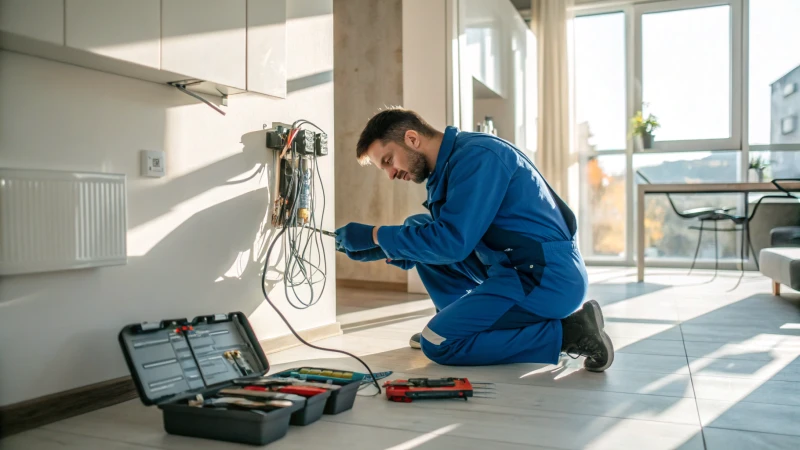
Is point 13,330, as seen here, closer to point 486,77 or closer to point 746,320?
point 746,320

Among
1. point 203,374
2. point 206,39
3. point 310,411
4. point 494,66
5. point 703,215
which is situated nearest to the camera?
point 310,411

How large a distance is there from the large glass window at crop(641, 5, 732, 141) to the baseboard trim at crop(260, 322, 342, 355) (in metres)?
4.99

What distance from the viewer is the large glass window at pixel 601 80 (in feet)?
22.0

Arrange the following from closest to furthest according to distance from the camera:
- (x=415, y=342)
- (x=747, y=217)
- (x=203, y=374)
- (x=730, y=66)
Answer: (x=203, y=374) < (x=415, y=342) < (x=747, y=217) < (x=730, y=66)

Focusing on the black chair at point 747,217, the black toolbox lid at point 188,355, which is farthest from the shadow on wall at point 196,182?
the black chair at point 747,217

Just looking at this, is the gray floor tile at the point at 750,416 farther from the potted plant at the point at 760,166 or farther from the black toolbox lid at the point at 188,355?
the potted plant at the point at 760,166

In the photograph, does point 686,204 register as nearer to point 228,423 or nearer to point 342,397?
point 342,397

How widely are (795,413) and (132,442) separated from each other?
1.75m

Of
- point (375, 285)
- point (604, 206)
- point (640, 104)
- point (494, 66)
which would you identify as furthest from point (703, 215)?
point (375, 285)

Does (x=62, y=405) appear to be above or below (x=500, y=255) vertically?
below

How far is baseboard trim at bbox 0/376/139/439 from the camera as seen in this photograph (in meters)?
1.58

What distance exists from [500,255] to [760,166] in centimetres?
510

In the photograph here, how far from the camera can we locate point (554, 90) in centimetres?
662

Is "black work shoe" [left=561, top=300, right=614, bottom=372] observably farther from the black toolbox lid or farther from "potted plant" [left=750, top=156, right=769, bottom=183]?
"potted plant" [left=750, top=156, right=769, bottom=183]
